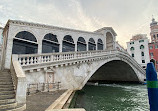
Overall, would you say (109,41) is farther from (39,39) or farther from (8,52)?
(8,52)

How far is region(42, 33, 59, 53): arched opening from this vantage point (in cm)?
1467

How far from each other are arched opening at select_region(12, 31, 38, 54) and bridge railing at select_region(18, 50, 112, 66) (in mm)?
2404

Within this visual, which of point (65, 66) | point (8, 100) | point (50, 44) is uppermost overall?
point (50, 44)

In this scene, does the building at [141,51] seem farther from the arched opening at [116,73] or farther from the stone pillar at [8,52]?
the stone pillar at [8,52]

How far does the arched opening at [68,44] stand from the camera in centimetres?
1680

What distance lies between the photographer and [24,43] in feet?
42.6

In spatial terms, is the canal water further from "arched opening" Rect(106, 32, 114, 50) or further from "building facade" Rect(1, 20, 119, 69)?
"arched opening" Rect(106, 32, 114, 50)

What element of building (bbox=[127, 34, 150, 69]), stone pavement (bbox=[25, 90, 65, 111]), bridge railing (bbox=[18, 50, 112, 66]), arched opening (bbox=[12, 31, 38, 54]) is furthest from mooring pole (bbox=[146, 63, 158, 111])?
building (bbox=[127, 34, 150, 69])

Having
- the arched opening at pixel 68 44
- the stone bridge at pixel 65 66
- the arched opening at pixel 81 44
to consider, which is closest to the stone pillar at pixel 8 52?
the stone bridge at pixel 65 66

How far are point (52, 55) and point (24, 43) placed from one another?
5.75 m

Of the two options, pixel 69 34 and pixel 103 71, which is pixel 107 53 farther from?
pixel 103 71

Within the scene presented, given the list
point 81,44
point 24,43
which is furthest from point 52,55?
point 81,44

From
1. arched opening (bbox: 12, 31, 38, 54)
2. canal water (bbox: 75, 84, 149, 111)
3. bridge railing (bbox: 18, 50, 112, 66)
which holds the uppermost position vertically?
arched opening (bbox: 12, 31, 38, 54)

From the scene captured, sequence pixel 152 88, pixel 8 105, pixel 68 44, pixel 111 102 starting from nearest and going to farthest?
pixel 152 88 → pixel 8 105 → pixel 111 102 → pixel 68 44
